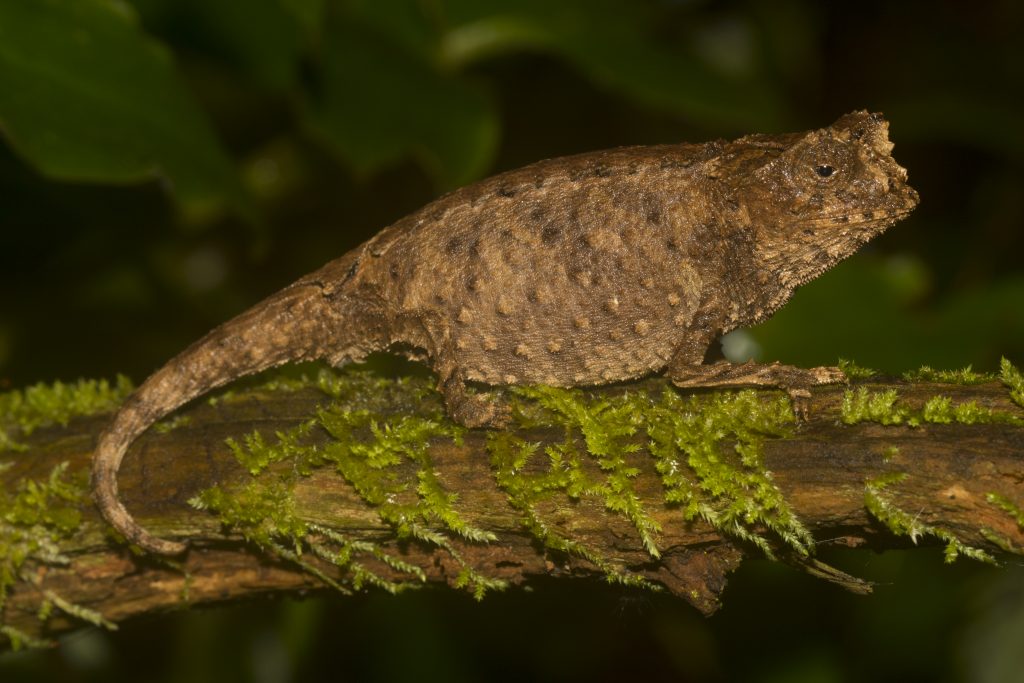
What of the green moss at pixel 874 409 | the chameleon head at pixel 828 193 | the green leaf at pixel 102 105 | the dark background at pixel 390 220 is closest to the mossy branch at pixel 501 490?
the green moss at pixel 874 409

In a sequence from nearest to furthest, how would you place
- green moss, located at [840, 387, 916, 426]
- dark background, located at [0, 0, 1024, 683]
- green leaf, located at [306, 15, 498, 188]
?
green moss, located at [840, 387, 916, 426] → dark background, located at [0, 0, 1024, 683] → green leaf, located at [306, 15, 498, 188]

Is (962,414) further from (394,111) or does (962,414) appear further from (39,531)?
(39,531)

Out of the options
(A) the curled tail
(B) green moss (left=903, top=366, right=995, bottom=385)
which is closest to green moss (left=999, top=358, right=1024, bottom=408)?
(B) green moss (left=903, top=366, right=995, bottom=385)

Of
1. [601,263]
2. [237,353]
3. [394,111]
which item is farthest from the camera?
[394,111]

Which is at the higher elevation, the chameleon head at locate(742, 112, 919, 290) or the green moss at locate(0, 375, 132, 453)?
the chameleon head at locate(742, 112, 919, 290)

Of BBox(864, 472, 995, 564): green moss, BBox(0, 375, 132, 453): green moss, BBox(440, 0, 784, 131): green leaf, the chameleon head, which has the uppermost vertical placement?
BBox(440, 0, 784, 131): green leaf

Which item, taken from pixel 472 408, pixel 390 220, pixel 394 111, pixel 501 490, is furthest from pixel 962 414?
pixel 390 220

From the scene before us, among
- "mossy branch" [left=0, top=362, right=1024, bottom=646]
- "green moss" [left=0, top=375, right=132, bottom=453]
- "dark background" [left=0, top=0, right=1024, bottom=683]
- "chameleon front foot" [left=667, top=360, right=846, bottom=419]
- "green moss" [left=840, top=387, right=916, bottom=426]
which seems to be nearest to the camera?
"mossy branch" [left=0, top=362, right=1024, bottom=646]

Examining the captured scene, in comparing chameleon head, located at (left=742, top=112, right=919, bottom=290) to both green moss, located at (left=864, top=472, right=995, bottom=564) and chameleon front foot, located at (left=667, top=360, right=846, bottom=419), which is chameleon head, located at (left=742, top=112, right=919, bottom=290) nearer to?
chameleon front foot, located at (left=667, top=360, right=846, bottom=419)
